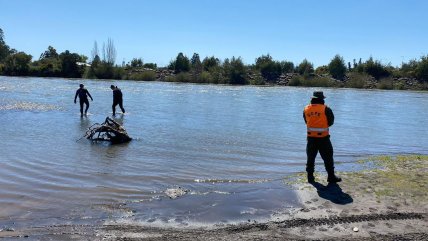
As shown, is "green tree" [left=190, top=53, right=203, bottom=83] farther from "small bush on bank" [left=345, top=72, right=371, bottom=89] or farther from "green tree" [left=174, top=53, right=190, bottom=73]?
"small bush on bank" [left=345, top=72, right=371, bottom=89]

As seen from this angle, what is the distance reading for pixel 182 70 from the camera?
97562mm

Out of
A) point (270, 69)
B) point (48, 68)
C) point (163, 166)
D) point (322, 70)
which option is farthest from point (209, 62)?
point (163, 166)

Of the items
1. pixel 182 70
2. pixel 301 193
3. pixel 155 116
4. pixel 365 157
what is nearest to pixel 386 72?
pixel 182 70

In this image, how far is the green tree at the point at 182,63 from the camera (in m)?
97.0

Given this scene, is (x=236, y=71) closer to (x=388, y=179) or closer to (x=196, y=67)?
(x=196, y=67)

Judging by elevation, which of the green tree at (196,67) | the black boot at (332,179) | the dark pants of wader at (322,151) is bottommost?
the black boot at (332,179)

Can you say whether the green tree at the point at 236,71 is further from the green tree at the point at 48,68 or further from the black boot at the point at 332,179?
the black boot at the point at 332,179

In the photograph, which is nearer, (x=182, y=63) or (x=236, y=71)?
(x=236, y=71)

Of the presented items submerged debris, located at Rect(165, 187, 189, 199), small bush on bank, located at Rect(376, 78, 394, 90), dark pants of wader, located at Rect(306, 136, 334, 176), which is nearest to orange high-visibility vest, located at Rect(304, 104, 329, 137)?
dark pants of wader, located at Rect(306, 136, 334, 176)

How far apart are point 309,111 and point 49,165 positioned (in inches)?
250

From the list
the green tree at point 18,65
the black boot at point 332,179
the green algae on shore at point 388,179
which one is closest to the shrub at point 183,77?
the green tree at point 18,65

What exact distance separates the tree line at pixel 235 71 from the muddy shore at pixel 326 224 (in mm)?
78260

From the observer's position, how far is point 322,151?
33.2ft

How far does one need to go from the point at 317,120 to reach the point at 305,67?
279ft
